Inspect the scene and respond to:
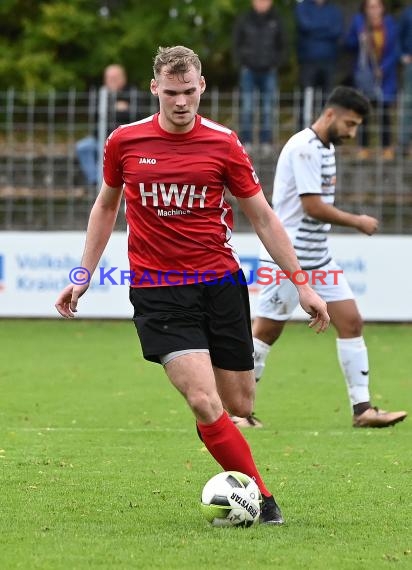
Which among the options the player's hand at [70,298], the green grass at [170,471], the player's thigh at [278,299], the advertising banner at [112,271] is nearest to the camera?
the green grass at [170,471]

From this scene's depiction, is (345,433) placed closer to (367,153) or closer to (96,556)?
(96,556)

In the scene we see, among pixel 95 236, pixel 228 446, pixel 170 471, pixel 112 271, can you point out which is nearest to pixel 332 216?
pixel 170 471

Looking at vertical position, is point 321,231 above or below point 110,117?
above

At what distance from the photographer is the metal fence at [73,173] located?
19062 mm

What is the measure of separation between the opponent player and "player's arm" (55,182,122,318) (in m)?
3.09

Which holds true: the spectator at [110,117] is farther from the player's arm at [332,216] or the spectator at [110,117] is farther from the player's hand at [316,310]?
the player's hand at [316,310]

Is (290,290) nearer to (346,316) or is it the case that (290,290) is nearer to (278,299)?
(278,299)

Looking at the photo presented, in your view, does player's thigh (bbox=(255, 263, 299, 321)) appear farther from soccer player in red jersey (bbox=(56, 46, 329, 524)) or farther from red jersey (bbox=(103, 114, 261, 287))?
red jersey (bbox=(103, 114, 261, 287))

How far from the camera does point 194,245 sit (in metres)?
6.29

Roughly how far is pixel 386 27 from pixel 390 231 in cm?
301

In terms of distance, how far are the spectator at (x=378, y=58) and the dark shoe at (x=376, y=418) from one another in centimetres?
991

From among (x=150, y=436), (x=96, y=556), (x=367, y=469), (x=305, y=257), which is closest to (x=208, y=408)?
(x=96, y=556)

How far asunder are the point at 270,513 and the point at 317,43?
13935 mm

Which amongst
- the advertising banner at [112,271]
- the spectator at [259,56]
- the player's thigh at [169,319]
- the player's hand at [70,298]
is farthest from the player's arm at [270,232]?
the spectator at [259,56]
